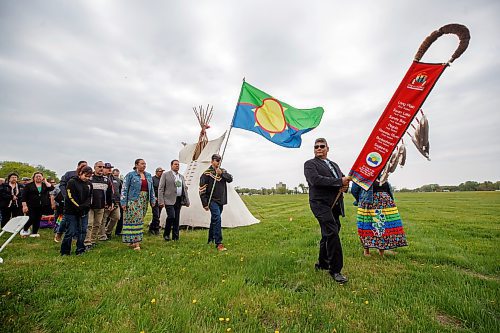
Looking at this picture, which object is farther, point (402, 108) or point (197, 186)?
point (197, 186)

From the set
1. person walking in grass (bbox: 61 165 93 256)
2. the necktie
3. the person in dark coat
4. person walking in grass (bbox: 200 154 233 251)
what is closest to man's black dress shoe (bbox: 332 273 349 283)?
the necktie

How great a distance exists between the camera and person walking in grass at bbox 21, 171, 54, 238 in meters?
7.88

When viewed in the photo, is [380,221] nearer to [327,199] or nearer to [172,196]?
[327,199]

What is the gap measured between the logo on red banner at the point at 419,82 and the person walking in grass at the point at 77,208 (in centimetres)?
635

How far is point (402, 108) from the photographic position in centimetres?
348

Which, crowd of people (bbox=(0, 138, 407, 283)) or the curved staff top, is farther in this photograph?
crowd of people (bbox=(0, 138, 407, 283))

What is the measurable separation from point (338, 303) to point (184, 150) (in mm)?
8964

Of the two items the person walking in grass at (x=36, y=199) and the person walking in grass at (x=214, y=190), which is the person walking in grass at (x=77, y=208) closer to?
the person walking in grass at (x=214, y=190)

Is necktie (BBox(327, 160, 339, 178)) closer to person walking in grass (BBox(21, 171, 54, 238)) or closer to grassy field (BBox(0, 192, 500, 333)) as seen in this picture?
grassy field (BBox(0, 192, 500, 333))

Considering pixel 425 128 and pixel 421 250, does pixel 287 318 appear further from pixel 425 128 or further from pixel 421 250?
pixel 421 250

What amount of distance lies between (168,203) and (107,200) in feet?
5.50

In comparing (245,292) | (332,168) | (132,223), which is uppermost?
(332,168)

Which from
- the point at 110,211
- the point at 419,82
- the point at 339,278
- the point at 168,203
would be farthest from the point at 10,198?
the point at 419,82

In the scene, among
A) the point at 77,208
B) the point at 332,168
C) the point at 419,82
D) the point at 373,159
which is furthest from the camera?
the point at 77,208
